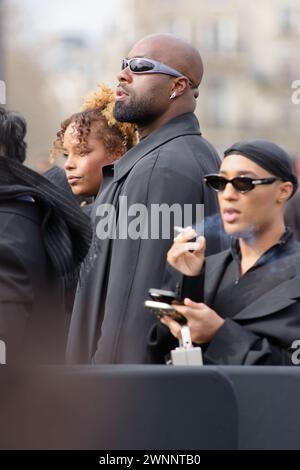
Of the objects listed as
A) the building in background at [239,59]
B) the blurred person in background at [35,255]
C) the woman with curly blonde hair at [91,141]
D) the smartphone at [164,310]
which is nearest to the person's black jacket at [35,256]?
the blurred person in background at [35,255]

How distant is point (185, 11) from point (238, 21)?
477 centimetres

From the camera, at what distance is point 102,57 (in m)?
76.9

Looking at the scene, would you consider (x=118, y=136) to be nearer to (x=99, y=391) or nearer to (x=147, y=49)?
(x=147, y=49)

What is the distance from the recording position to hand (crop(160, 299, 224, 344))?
3.94 m

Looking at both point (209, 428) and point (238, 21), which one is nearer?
point (209, 428)

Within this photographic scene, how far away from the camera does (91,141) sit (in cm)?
543

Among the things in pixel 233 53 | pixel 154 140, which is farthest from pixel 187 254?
pixel 233 53

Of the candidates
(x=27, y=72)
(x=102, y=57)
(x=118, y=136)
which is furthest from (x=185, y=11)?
(x=118, y=136)

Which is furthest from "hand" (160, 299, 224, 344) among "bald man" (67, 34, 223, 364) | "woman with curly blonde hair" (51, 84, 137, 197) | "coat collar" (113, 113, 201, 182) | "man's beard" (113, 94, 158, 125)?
"woman with curly blonde hair" (51, 84, 137, 197)

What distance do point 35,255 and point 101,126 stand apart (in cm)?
150

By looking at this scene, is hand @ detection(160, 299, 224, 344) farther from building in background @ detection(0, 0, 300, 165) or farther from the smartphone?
building in background @ detection(0, 0, 300, 165)

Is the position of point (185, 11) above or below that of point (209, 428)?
above

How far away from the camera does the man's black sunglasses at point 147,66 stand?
498 centimetres
